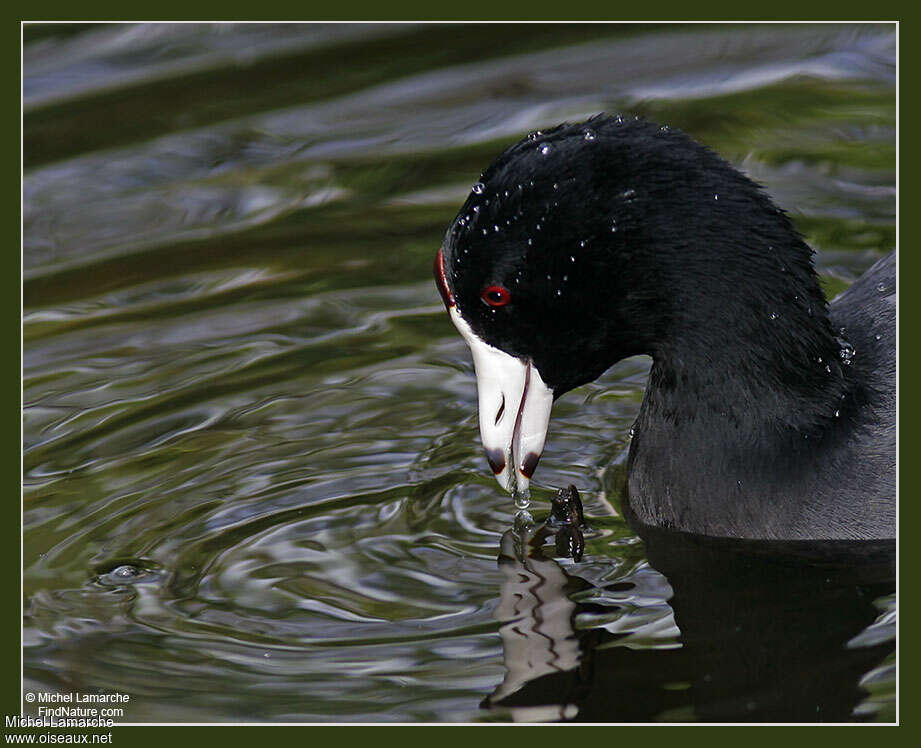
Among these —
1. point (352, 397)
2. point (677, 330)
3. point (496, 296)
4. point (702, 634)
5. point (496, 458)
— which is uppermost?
point (496, 296)

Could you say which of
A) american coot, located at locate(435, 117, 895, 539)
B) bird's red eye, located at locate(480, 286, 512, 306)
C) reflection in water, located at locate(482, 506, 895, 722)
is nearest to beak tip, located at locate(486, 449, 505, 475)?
american coot, located at locate(435, 117, 895, 539)

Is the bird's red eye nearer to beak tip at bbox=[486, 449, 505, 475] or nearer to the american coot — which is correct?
the american coot

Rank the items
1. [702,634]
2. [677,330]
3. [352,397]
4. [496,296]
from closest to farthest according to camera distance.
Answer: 1. [702,634]
2. [496,296]
3. [677,330]
4. [352,397]

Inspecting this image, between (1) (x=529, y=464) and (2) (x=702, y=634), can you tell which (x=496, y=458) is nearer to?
(1) (x=529, y=464)

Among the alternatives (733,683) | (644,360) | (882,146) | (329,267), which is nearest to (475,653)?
Answer: (733,683)

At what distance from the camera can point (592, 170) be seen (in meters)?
3.92

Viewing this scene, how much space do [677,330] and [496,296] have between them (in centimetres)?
49

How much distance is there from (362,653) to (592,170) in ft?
4.07

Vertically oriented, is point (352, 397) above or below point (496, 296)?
below

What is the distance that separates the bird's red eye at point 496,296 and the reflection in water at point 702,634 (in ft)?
2.16

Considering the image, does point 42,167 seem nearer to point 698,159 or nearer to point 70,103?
point 70,103

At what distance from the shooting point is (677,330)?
4.17 meters

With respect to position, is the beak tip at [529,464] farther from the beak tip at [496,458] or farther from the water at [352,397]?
the water at [352,397]

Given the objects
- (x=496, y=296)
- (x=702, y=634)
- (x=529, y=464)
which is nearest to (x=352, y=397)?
(x=529, y=464)
